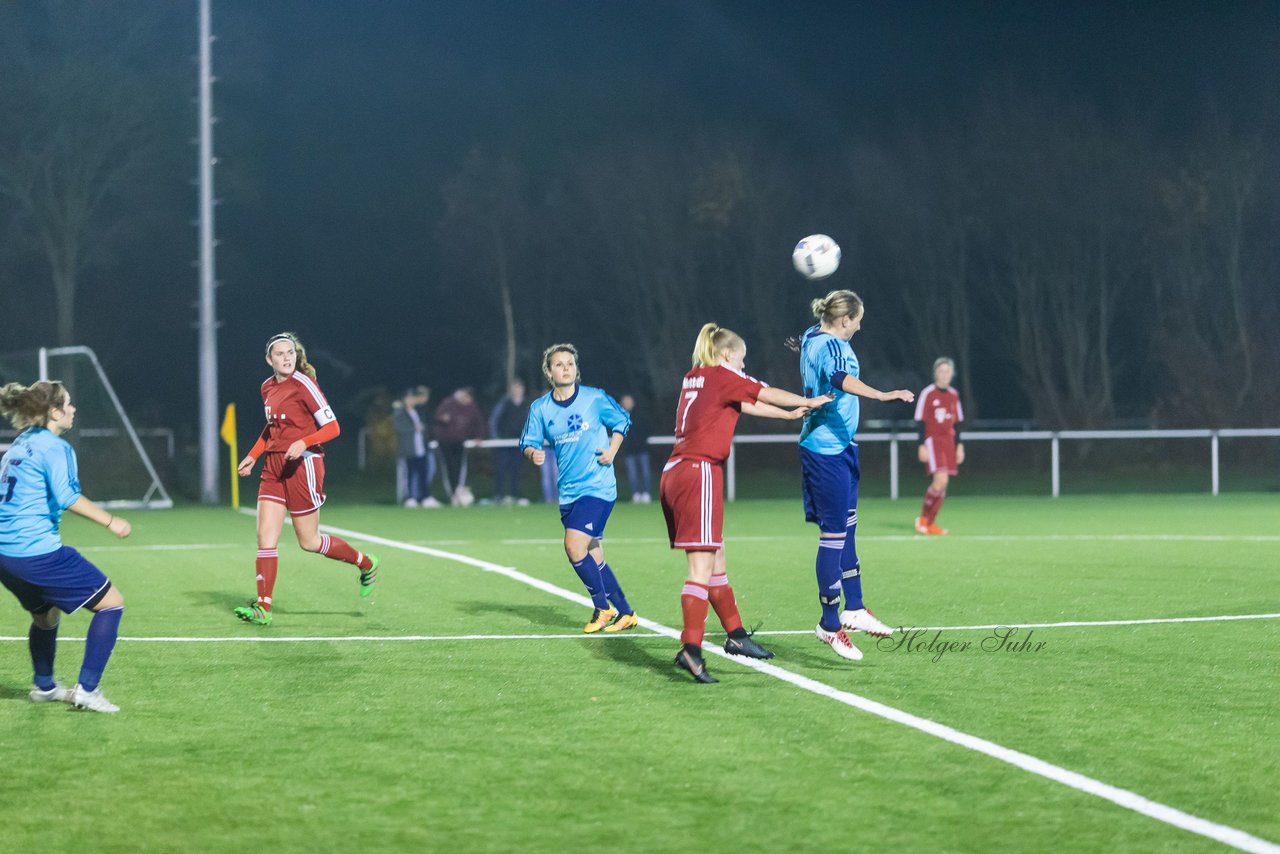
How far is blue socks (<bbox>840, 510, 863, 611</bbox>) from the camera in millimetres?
9305

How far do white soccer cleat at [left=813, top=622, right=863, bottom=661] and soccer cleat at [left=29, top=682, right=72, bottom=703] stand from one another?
401cm

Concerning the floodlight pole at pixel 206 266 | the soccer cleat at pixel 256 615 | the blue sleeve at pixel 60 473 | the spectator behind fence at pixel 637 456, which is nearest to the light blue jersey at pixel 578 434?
the soccer cleat at pixel 256 615

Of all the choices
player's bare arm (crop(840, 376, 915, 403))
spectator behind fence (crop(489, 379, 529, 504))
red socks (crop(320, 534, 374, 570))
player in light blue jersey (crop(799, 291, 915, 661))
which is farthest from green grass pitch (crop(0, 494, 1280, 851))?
spectator behind fence (crop(489, 379, 529, 504))

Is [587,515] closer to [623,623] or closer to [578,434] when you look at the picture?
[578,434]

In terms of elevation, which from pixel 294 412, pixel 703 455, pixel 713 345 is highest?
pixel 713 345

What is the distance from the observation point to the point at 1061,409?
48.0m

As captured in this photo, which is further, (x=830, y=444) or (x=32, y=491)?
(x=830, y=444)

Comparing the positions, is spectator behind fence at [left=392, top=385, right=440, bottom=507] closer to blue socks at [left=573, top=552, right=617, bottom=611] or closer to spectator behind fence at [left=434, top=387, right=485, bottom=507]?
spectator behind fence at [left=434, top=387, right=485, bottom=507]

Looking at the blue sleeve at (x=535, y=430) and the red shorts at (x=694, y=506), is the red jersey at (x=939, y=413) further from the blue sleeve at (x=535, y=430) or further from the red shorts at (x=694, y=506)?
the red shorts at (x=694, y=506)

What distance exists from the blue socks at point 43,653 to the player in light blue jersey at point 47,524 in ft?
0.60

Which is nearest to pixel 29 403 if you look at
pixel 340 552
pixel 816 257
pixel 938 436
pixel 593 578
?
pixel 593 578

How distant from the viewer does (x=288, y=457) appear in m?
10.7

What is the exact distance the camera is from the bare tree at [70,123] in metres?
42.9
